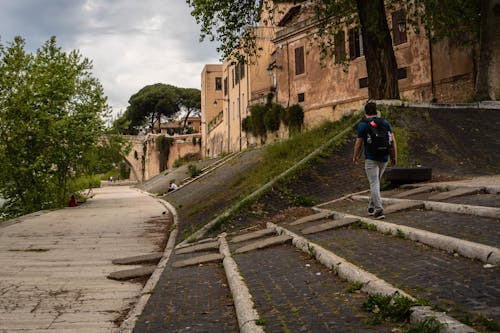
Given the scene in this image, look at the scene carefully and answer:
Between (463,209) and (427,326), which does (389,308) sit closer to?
(427,326)

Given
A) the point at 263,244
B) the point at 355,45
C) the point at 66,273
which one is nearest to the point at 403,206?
the point at 263,244

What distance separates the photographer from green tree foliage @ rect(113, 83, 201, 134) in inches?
2844

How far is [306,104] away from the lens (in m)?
25.0

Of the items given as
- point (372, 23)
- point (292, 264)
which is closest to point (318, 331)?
point (292, 264)

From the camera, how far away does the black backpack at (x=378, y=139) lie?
22.1 ft

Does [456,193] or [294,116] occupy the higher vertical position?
[294,116]

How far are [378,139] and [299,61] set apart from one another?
19.4m

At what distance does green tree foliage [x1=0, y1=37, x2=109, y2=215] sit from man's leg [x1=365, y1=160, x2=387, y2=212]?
14.0m

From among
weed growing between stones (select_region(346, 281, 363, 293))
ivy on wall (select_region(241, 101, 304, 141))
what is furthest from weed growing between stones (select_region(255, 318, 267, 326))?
ivy on wall (select_region(241, 101, 304, 141))

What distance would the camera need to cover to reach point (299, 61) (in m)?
25.3

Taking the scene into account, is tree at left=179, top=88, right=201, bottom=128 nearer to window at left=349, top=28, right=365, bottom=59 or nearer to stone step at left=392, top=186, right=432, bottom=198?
window at left=349, top=28, right=365, bottom=59

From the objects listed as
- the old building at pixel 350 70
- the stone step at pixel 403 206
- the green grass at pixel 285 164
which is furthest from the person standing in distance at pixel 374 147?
the old building at pixel 350 70

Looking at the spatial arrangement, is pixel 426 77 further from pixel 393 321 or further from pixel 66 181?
pixel 393 321

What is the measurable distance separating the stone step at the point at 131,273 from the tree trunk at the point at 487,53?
13.1 m
